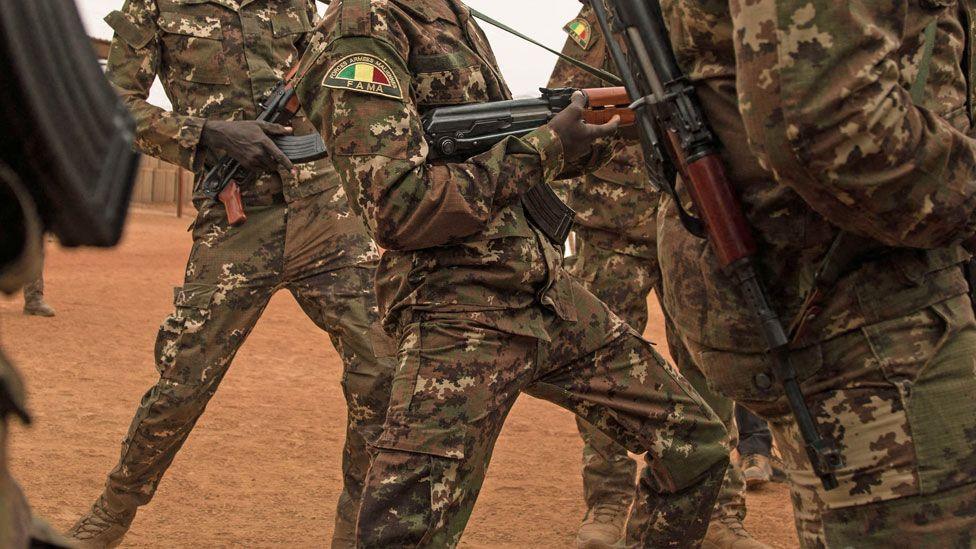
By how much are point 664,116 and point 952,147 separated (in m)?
0.59

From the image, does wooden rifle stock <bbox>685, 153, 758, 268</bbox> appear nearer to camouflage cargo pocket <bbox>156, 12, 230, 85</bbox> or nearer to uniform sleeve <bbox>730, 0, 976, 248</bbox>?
uniform sleeve <bbox>730, 0, 976, 248</bbox>

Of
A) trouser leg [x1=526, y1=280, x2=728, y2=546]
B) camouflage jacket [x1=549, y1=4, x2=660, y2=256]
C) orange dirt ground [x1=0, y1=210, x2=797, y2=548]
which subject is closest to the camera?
trouser leg [x1=526, y1=280, x2=728, y2=546]

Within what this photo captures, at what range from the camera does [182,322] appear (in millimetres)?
4469

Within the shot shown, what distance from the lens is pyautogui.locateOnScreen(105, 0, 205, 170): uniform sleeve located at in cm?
469

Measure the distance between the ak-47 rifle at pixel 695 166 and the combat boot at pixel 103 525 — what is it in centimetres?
279

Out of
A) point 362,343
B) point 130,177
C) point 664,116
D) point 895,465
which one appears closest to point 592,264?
point 362,343

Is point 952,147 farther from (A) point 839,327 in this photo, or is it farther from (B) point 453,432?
(B) point 453,432

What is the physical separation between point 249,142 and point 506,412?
193cm

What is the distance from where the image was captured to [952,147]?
2.12 m

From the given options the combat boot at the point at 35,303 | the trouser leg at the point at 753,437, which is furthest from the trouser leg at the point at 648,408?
the combat boot at the point at 35,303

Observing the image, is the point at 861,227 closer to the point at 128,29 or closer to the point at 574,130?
the point at 574,130

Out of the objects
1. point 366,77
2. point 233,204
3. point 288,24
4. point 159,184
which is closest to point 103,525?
point 233,204

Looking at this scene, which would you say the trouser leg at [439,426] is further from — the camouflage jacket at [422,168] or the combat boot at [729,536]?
the combat boot at [729,536]

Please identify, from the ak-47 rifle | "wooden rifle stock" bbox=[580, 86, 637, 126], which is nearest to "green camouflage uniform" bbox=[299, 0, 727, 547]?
"wooden rifle stock" bbox=[580, 86, 637, 126]
